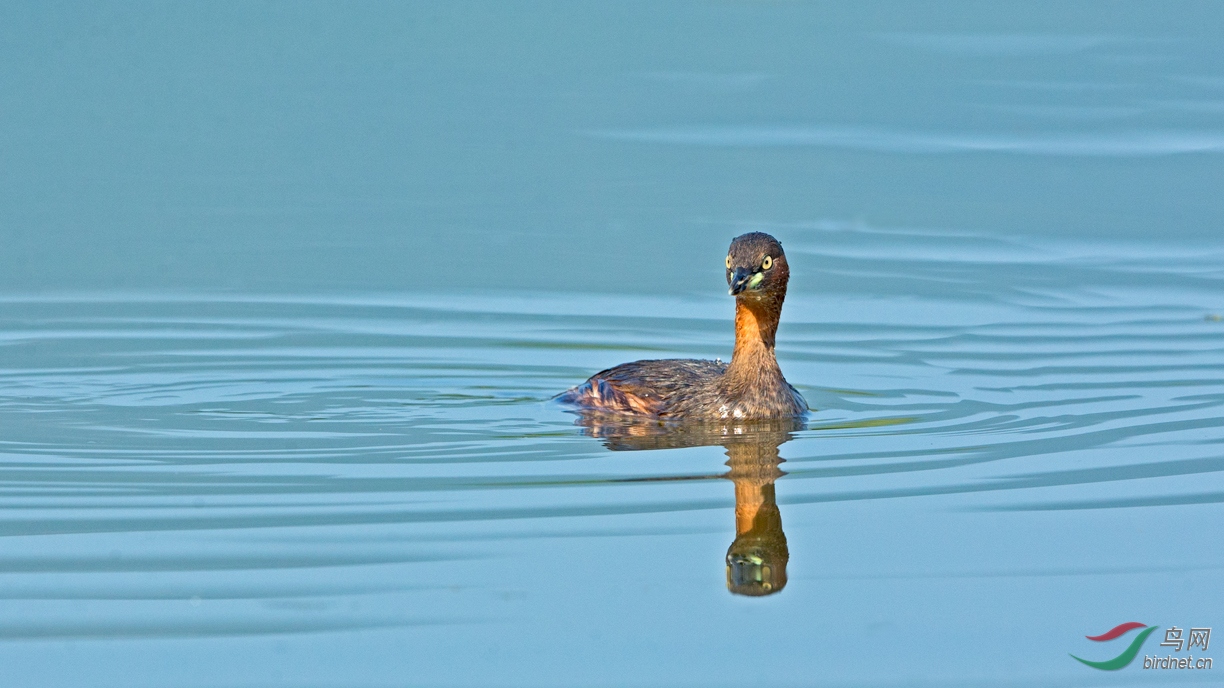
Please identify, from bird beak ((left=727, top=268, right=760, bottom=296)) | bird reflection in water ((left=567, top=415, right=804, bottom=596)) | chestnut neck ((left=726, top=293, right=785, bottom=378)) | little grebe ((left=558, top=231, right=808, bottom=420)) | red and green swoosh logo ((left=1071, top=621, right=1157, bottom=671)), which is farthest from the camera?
chestnut neck ((left=726, top=293, right=785, bottom=378))

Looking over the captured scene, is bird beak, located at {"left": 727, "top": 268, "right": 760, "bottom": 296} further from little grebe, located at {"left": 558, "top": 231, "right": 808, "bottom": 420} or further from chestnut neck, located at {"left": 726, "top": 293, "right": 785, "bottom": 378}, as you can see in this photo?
chestnut neck, located at {"left": 726, "top": 293, "right": 785, "bottom": 378}

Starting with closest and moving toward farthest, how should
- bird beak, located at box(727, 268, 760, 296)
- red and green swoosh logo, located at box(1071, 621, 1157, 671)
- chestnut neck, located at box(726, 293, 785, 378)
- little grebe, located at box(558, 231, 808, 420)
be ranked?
1. red and green swoosh logo, located at box(1071, 621, 1157, 671)
2. bird beak, located at box(727, 268, 760, 296)
3. little grebe, located at box(558, 231, 808, 420)
4. chestnut neck, located at box(726, 293, 785, 378)

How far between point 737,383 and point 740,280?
86 centimetres

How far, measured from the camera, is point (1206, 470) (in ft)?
35.1

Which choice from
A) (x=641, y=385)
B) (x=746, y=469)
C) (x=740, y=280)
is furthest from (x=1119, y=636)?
(x=641, y=385)

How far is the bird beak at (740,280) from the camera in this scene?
11.8m

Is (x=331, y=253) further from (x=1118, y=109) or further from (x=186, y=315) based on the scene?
(x=1118, y=109)

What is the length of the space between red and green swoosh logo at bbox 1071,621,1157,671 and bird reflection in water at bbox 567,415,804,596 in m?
1.44

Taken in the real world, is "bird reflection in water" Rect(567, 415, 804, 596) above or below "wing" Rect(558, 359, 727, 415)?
below

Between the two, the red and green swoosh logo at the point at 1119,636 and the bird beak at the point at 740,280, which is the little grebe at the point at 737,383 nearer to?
the bird beak at the point at 740,280

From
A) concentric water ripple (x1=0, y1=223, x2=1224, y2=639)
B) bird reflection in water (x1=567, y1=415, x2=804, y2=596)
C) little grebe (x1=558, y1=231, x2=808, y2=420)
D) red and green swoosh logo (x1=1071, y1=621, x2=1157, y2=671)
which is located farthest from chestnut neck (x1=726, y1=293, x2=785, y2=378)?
red and green swoosh logo (x1=1071, y1=621, x2=1157, y2=671)

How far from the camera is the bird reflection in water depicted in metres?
8.88

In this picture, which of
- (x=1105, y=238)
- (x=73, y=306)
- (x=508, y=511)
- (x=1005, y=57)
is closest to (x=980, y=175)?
(x=1105, y=238)

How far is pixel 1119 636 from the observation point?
790 centimetres
